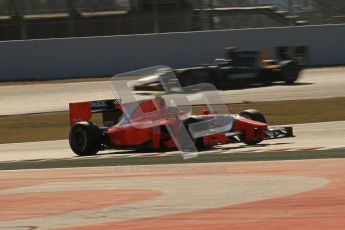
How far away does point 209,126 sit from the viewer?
44.9ft

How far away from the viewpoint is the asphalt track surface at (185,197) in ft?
23.3

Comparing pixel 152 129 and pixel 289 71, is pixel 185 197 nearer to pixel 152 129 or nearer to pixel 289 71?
pixel 152 129

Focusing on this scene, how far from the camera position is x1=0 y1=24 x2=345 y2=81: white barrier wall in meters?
32.8

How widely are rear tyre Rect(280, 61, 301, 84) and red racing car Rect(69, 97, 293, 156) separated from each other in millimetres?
12723

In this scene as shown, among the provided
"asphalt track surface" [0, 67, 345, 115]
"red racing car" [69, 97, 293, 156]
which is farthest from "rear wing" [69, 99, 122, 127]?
"asphalt track surface" [0, 67, 345, 115]

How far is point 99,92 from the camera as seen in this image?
2728 cm

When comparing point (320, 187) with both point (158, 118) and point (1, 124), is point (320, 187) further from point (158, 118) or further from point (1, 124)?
point (1, 124)

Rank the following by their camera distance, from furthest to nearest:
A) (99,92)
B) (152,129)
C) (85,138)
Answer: (99,92) → (85,138) → (152,129)

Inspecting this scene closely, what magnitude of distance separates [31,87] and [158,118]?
16882 mm

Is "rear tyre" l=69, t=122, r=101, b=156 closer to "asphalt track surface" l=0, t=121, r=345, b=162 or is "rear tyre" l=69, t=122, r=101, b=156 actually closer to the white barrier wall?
"asphalt track surface" l=0, t=121, r=345, b=162

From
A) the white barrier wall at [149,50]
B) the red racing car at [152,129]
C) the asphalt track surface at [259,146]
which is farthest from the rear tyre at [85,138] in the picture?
the white barrier wall at [149,50]

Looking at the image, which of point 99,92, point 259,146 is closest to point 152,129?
point 259,146

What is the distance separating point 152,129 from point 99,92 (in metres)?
13.4

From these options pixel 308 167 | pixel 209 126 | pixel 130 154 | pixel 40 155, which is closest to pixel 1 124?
pixel 40 155
